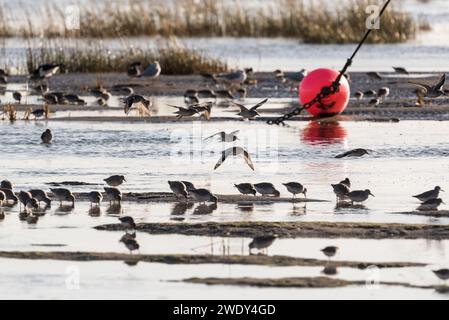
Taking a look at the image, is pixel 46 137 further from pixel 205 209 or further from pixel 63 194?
pixel 205 209

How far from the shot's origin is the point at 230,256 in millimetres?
13023

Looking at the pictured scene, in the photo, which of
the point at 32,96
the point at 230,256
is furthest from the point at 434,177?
the point at 32,96

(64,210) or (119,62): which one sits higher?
(64,210)

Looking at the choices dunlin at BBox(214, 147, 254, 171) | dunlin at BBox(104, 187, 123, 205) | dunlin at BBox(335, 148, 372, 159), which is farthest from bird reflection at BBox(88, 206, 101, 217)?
dunlin at BBox(335, 148, 372, 159)

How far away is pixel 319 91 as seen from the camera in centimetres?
2519

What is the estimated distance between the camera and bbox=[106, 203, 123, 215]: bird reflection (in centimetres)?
1565

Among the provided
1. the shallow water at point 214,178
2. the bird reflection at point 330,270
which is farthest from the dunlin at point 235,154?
the bird reflection at point 330,270

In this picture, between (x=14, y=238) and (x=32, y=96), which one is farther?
(x=32, y=96)

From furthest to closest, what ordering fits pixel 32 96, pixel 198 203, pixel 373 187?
pixel 32 96
pixel 373 187
pixel 198 203

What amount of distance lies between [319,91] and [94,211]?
10041 mm

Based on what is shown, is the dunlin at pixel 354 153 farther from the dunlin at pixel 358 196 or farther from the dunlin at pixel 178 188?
the dunlin at pixel 178 188

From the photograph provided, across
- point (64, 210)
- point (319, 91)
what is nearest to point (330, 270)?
point (64, 210)
